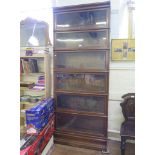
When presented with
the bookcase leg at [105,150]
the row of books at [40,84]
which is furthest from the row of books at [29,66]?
the bookcase leg at [105,150]

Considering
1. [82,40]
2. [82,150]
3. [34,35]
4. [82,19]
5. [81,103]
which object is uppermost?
[82,19]

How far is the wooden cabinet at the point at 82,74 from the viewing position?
97.7 inches

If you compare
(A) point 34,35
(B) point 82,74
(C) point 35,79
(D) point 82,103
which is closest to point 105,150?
(D) point 82,103

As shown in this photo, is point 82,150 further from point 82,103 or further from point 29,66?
point 29,66

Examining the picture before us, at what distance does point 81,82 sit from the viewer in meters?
2.64

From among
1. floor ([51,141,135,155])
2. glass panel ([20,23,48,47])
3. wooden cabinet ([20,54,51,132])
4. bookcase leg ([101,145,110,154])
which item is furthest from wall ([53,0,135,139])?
wooden cabinet ([20,54,51,132])

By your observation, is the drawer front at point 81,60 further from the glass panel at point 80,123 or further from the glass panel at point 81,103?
the glass panel at point 80,123

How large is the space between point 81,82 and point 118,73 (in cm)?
64

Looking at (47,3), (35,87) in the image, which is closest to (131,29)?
(47,3)

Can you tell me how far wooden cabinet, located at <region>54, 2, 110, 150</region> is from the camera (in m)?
2.48
